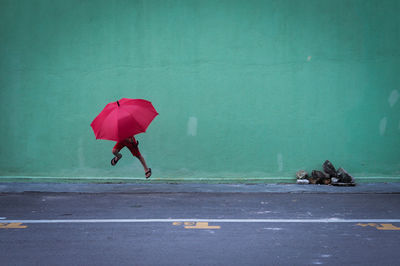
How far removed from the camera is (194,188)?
9.31m

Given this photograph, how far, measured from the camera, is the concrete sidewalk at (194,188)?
8984 millimetres

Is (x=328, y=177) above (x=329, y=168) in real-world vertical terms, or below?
below

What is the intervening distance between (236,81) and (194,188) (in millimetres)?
2650

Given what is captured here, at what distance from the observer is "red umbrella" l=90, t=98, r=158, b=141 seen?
785cm

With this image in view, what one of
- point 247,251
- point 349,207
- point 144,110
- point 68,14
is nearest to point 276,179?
point 349,207

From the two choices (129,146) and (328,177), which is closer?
(129,146)

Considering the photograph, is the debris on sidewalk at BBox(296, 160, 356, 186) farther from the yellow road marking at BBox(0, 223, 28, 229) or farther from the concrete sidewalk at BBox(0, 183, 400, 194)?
the yellow road marking at BBox(0, 223, 28, 229)

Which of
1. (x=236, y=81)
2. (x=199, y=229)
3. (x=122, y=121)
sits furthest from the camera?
(x=236, y=81)

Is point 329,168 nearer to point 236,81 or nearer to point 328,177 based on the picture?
point 328,177

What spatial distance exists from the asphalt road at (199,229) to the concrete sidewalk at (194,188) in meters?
0.54

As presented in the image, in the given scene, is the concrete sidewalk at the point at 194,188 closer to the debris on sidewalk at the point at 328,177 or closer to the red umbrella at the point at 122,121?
the debris on sidewalk at the point at 328,177

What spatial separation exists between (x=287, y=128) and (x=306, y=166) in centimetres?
97

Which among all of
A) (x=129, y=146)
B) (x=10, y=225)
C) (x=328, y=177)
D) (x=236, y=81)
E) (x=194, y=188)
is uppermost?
(x=236, y=81)

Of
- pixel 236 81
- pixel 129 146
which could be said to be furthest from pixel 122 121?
pixel 236 81
